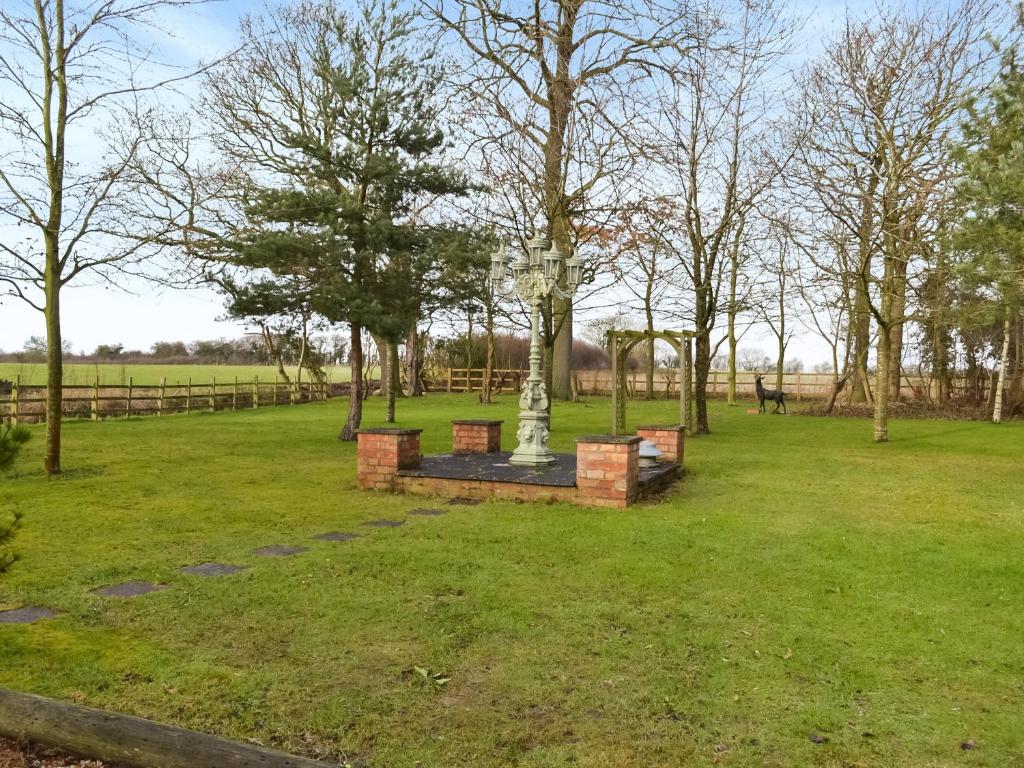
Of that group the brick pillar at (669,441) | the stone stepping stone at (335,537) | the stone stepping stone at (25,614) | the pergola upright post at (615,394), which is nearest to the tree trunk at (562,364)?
the pergola upright post at (615,394)

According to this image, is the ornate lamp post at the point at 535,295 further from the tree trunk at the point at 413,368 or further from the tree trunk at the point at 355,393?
the tree trunk at the point at 413,368

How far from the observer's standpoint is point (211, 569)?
510 centimetres

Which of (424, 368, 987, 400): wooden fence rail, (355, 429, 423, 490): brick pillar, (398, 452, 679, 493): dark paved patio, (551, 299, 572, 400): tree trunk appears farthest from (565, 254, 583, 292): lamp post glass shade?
(424, 368, 987, 400): wooden fence rail

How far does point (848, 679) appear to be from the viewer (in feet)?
11.0

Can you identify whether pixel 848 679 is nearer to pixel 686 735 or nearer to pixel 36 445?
pixel 686 735

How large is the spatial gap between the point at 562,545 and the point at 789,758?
3.32 meters

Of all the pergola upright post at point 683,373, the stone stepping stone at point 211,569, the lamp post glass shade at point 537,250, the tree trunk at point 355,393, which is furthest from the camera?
the tree trunk at point 355,393

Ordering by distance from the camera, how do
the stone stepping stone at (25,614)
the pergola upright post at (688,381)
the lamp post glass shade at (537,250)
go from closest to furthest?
the stone stepping stone at (25,614) < the lamp post glass shade at (537,250) < the pergola upright post at (688,381)

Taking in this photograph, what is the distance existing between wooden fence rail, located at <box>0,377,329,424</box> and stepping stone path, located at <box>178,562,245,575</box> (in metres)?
15.1

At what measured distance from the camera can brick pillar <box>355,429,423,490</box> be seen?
27.8 feet

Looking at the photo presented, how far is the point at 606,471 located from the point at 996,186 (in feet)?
17.1

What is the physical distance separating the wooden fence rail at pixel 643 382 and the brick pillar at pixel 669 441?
2167 centimetres

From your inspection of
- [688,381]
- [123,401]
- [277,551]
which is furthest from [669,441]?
[123,401]

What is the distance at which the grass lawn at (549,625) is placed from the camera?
282 centimetres
